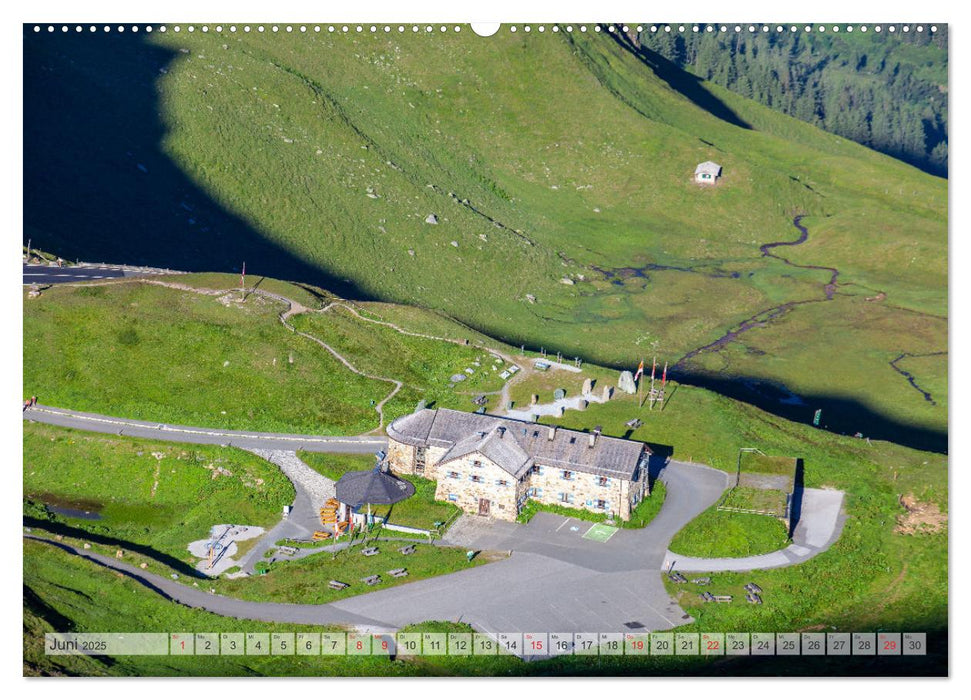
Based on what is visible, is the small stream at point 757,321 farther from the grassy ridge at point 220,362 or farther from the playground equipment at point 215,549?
the playground equipment at point 215,549

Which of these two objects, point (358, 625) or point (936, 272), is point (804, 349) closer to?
point (936, 272)

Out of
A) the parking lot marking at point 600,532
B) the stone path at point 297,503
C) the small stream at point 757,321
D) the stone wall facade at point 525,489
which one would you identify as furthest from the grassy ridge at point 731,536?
the small stream at point 757,321

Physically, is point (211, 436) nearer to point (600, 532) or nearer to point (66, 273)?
point (66, 273)

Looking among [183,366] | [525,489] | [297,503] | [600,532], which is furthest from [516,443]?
[183,366]

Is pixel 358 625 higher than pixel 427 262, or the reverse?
pixel 427 262

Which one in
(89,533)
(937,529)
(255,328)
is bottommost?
(89,533)

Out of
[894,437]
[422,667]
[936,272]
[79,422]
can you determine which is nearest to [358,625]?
[422,667]

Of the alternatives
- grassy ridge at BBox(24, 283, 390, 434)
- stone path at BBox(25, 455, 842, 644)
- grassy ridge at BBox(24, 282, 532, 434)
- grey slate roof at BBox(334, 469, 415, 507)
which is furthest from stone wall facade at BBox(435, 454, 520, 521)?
grassy ridge at BBox(24, 283, 390, 434)
